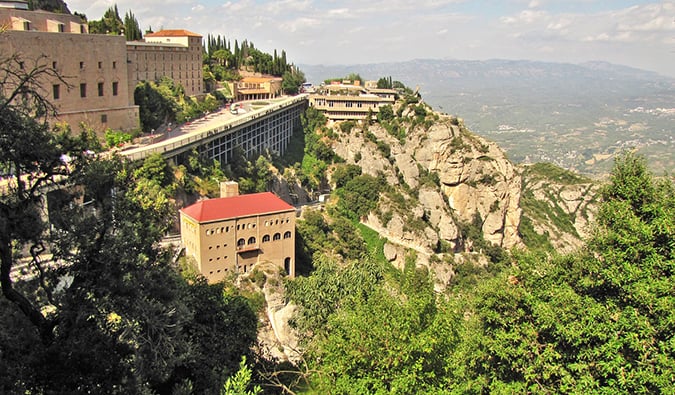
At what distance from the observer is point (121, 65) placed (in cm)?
4181

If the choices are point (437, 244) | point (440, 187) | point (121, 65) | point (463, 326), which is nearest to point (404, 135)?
point (440, 187)

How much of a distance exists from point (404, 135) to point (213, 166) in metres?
30.3

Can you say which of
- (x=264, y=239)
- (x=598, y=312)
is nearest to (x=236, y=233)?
(x=264, y=239)

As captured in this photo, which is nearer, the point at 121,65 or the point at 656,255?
the point at 656,255

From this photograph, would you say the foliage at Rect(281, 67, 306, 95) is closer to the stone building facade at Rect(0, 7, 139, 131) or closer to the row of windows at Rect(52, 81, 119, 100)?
the stone building facade at Rect(0, 7, 139, 131)

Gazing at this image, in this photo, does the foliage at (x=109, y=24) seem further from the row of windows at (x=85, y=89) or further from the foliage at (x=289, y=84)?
the foliage at (x=289, y=84)

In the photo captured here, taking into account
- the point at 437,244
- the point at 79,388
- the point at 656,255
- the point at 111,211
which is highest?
the point at 111,211

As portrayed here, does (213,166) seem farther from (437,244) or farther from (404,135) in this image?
(404,135)

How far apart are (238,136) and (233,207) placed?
697 inches

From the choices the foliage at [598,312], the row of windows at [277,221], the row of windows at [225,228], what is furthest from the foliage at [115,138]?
the foliage at [598,312]

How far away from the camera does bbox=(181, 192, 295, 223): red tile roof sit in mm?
33812

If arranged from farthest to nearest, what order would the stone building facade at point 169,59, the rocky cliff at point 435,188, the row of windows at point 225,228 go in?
the rocky cliff at point 435,188, the stone building facade at point 169,59, the row of windows at point 225,228

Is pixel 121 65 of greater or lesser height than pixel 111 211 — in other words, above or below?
above

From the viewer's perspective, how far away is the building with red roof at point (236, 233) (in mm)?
33656
